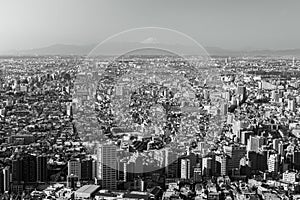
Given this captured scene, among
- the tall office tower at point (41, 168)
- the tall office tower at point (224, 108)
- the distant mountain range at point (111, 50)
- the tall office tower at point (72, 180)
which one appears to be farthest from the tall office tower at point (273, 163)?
the tall office tower at point (41, 168)

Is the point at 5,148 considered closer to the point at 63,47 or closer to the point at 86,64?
the point at 86,64

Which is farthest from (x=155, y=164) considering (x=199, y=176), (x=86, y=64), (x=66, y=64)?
(x=66, y=64)

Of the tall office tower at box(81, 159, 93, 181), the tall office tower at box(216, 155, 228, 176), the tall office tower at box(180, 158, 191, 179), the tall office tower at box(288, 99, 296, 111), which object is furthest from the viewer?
the tall office tower at box(288, 99, 296, 111)

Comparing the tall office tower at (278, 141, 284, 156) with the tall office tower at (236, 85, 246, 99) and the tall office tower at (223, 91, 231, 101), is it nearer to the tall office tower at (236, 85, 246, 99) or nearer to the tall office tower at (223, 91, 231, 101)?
the tall office tower at (223, 91, 231, 101)

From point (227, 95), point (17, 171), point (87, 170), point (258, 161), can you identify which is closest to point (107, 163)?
point (87, 170)

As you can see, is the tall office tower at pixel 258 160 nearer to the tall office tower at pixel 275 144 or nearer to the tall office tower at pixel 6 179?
the tall office tower at pixel 275 144

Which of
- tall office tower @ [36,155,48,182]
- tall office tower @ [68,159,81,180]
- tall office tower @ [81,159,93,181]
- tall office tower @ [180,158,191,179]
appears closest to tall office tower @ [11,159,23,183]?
tall office tower @ [36,155,48,182]
